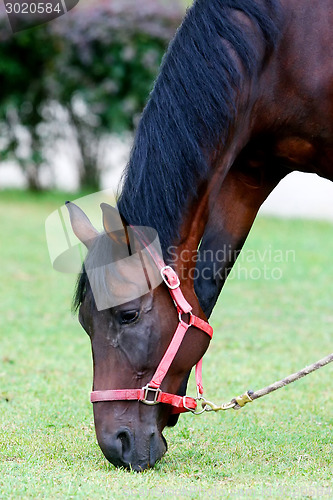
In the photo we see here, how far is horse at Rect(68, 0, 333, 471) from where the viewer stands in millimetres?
2779

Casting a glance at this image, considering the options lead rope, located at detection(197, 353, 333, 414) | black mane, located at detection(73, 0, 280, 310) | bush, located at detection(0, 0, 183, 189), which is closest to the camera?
black mane, located at detection(73, 0, 280, 310)

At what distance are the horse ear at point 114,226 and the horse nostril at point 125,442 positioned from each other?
0.73 meters

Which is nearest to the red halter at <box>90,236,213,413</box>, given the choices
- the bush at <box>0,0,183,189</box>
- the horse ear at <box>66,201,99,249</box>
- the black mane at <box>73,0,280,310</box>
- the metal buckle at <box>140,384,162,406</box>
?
the metal buckle at <box>140,384,162,406</box>

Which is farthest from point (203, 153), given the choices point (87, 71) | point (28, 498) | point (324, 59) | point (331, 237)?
point (87, 71)

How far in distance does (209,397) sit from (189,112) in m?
1.89

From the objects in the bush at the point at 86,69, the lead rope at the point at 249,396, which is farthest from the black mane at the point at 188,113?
the bush at the point at 86,69

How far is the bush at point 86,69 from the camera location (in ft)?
36.3

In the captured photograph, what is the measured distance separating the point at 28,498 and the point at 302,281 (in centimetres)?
542

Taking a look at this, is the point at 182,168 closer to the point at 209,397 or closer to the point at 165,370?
the point at 165,370

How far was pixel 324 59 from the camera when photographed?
2934 mm

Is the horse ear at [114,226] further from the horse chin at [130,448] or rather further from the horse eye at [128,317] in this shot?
the horse chin at [130,448]

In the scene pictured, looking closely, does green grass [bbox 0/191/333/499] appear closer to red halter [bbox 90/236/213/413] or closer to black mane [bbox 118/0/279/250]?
red halter [bbox 90/236/213/413]

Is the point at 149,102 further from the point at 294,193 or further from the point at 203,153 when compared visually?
the point at 294,193

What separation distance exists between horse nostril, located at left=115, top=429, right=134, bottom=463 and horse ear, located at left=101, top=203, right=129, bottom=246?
73 cm
